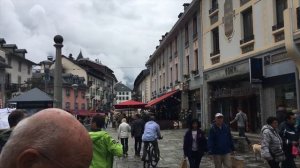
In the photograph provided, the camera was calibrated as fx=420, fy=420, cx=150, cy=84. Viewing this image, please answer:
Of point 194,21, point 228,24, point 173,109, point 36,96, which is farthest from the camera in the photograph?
point 173,109

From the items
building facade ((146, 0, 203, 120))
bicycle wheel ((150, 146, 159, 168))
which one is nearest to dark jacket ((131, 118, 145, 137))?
bicycle wheel ((150, 146, 159, 168))

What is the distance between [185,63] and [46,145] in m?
32.0

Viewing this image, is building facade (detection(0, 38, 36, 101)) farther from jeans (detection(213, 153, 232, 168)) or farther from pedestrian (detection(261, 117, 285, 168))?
pedestrian (detection(261, 117, 285, 168))

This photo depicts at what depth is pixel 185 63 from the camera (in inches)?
1309

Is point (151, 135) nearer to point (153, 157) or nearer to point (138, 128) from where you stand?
point (153, 157)

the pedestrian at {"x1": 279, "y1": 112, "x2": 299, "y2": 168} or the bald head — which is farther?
the pedestrian at {"x1": 279, "y1": 112, "x2": 299, "y2": 168}

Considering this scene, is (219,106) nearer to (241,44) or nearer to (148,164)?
(241,44)

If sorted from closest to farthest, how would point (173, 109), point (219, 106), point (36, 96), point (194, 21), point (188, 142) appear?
1. point (188, 142)
2. point (36, 96)
3. point (219, 106)
4. point (194, 21)
5. point (173, 109)

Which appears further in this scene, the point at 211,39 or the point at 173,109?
the point at 173,109

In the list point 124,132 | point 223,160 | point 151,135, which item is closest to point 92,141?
point 223,160

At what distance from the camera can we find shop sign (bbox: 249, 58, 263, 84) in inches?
754

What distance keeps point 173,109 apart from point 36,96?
2559 cm

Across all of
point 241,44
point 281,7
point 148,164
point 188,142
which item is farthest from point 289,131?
point 241,44

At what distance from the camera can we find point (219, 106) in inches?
1008
